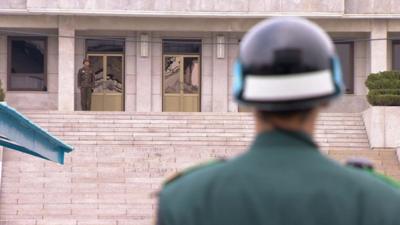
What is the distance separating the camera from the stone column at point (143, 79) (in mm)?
31969

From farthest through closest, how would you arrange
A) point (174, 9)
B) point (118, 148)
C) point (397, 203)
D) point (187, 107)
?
point (187, 107) < point (174, 9) < point (118, 148) < point (397, 203)

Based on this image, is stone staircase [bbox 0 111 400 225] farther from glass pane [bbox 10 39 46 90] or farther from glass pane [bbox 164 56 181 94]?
glass pane [bbox 164 56 181 94]

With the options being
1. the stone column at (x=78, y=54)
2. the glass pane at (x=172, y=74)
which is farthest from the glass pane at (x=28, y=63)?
the glass pane at (x=172, y=74)

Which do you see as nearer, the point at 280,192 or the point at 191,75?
the point at 280,192

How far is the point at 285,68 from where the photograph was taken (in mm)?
2219

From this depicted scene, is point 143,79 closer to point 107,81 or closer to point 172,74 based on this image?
point 172,74

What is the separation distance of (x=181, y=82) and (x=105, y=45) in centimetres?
246

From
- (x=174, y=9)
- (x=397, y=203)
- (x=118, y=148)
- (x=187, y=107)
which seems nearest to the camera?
(x=397, y=203)

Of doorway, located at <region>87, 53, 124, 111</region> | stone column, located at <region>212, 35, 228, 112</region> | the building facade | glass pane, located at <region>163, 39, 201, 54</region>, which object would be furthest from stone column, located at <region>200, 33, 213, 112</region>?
doorway, located at <region>87, 53, 124, 111</region>

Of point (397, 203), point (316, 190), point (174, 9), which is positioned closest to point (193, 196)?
point (316, 190)

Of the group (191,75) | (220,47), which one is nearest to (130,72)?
(191,75)

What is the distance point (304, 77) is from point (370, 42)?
97.4ft

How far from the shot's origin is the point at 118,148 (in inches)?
→ 987

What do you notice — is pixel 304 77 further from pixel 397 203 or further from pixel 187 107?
pixel 187 107
